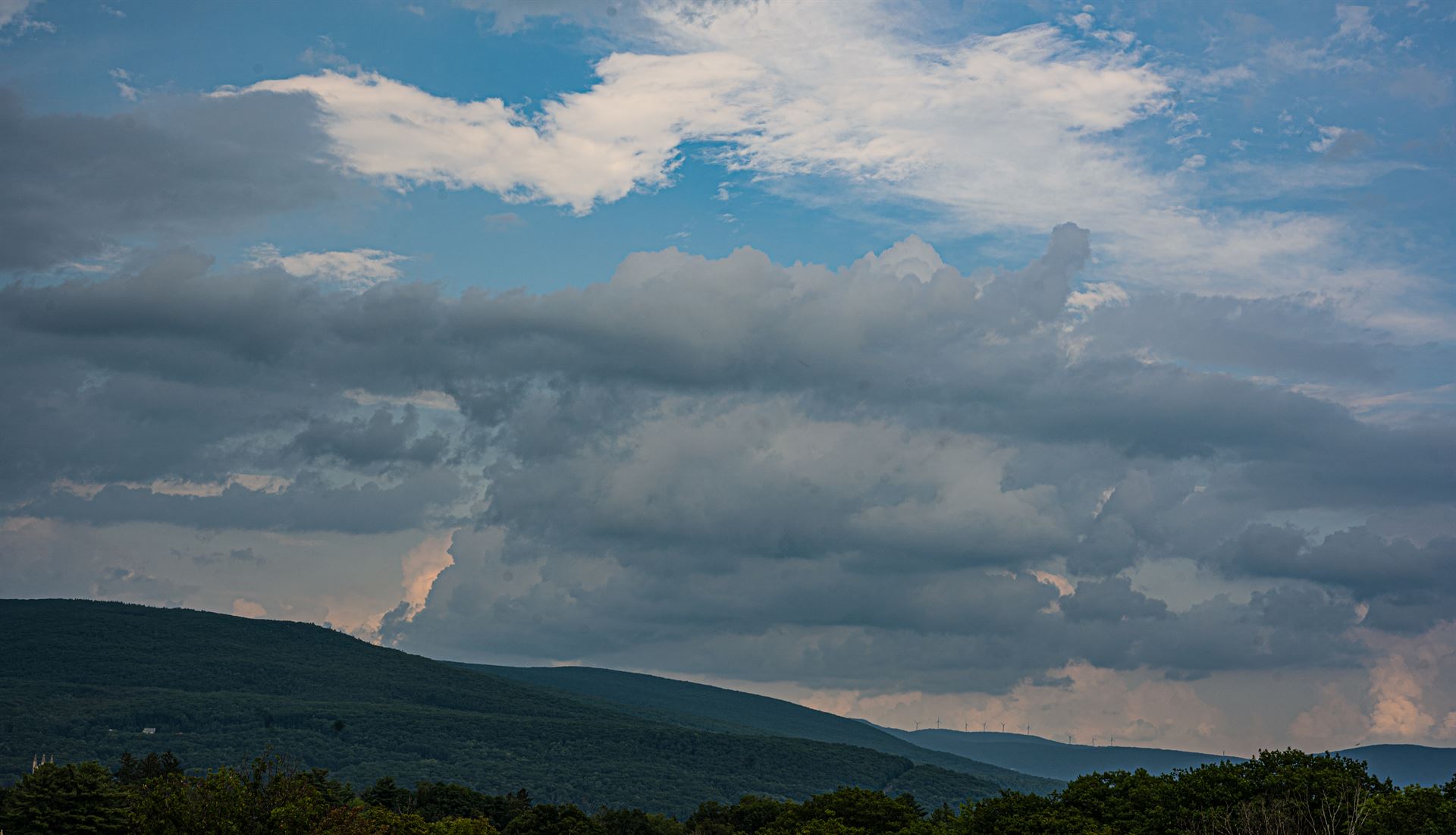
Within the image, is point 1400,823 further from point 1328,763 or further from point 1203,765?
point 1203,765

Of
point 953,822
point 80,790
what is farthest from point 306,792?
point 953,822

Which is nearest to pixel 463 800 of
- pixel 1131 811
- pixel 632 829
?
pixel 632 829

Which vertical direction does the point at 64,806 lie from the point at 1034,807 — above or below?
below

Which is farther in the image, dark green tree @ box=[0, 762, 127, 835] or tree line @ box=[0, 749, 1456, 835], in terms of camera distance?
dark green tree @ box=[0, 762, 127, 835]

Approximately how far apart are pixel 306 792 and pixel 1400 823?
2502 inches

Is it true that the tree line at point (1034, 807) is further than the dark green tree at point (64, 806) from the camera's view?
No

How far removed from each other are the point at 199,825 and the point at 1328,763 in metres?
69.1

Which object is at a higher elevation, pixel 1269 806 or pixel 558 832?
pixel 1269 806

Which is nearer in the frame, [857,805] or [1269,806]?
[1269,806]

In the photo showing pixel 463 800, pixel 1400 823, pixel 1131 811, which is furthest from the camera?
pixel 463 800

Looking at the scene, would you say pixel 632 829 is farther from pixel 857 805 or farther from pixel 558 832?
pixel 857 805

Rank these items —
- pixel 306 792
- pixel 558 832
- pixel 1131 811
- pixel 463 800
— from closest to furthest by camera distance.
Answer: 1. pixel 306 792
2. pixel 1131 811
3. pixel 558 832
4. pixel 463 800

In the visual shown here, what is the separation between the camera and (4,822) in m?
81.2

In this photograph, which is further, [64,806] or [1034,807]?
[1034,807]
